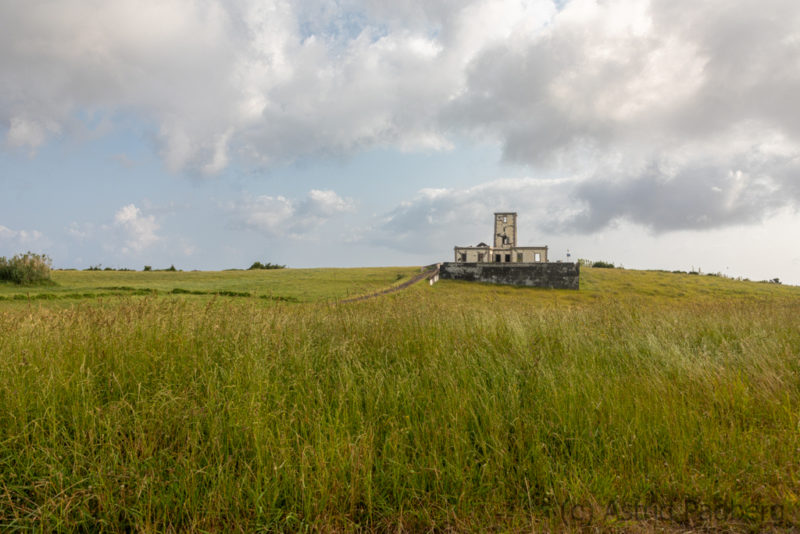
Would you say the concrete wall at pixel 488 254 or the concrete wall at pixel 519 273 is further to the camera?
the concrete wall at pixel 488 254

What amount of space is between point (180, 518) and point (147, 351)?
224 cm

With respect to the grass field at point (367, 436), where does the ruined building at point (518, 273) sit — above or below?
above

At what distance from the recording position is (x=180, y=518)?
9.34 feet

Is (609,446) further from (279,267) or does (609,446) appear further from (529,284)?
(279,267)

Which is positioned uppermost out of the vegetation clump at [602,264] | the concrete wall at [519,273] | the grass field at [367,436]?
the vegetation clump at [602,264]

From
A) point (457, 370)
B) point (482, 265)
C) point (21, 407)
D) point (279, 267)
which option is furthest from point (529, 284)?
point (21, 407)

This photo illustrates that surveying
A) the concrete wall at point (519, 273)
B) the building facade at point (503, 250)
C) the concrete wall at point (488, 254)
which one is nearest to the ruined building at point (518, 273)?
the concrete wall at point (519, 273)

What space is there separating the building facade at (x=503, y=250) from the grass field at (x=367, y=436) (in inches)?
1479

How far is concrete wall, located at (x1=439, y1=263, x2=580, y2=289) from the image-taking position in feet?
112

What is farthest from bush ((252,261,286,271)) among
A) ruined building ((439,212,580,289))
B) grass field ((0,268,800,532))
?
grass field ((0,268,800,532))

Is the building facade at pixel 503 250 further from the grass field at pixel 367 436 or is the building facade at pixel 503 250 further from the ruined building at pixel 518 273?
the grass field at pixel 367 436

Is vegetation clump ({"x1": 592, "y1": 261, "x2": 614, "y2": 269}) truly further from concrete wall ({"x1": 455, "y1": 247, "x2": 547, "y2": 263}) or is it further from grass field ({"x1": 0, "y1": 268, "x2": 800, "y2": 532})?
grass field ({"x1": 0, "y1": 268, "x2": 800, "y2": 532})

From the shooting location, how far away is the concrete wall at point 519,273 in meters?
34.2

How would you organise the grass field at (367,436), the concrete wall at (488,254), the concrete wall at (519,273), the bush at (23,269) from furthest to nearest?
the concrete wall at (488,254)
the concrete wall at (519,273)
the bush at (23,269)
the grass field at (367,436)
